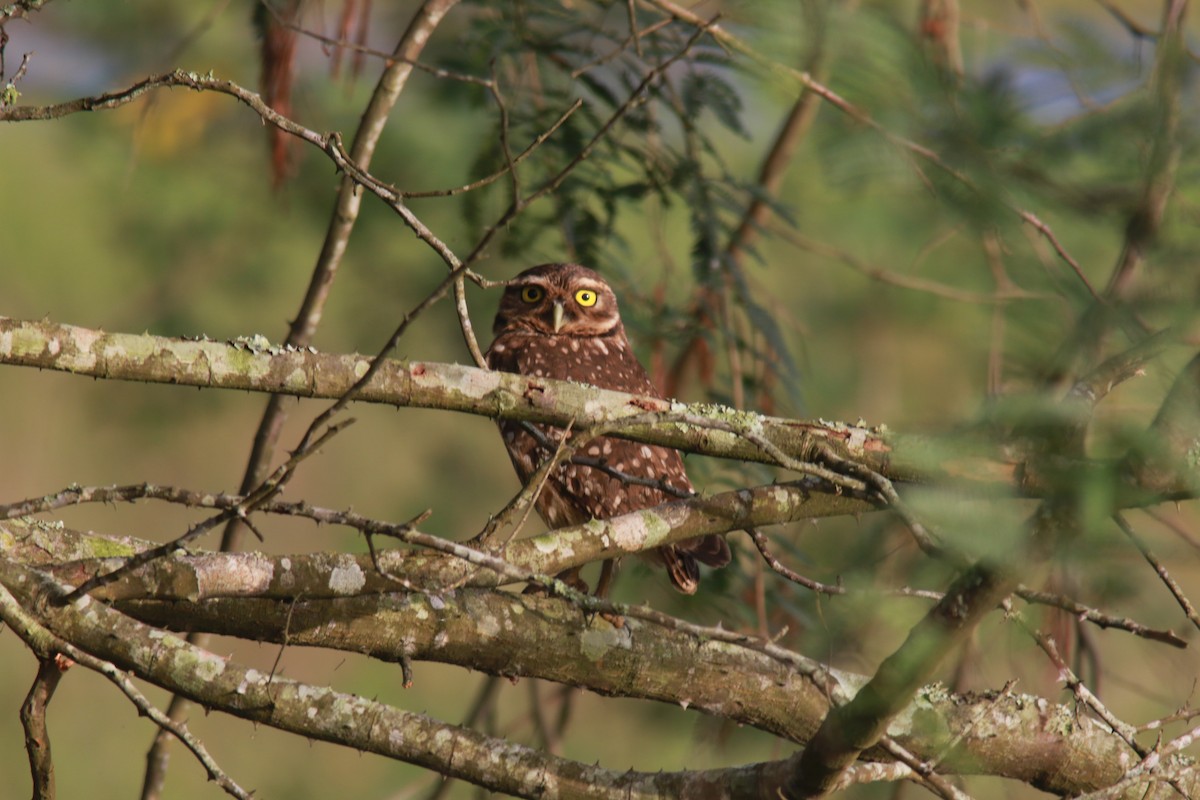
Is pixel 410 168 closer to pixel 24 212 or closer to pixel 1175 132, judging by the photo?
pixel 24 212

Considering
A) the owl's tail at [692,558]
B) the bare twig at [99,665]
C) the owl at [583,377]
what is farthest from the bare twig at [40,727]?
the owl's tail at [692,558]

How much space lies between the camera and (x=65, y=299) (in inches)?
328

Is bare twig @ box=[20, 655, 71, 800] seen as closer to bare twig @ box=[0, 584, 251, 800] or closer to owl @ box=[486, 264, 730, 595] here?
bare twig @ box=[0, 584, 251, 800]

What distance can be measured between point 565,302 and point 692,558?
1200mm

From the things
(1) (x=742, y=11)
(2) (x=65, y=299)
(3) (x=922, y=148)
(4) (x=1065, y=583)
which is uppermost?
(2) (x=65, y=299)

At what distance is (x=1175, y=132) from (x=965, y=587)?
0.70 m

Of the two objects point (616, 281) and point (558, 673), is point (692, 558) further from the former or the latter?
point (616, 281)

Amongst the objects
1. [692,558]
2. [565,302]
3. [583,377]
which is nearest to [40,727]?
[692,558]

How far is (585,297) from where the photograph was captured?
4.53 metres

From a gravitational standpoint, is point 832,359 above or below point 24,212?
below

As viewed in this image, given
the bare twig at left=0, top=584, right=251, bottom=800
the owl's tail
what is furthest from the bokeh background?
the bare twig at left=0, top=584, right=251, bottom=800

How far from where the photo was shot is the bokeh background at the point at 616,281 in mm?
947

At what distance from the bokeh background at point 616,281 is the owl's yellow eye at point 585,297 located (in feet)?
0.38

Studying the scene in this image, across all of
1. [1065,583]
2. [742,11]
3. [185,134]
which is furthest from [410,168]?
[1065,583]
